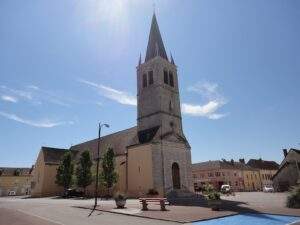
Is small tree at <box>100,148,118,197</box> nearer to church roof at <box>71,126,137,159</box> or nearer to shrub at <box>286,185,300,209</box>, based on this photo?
church roof at <box>71,126,137,159</box>

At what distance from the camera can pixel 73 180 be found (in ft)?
146

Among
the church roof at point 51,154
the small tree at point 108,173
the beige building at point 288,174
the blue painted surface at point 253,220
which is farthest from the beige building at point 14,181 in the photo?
the blue painted surface at point 253,220

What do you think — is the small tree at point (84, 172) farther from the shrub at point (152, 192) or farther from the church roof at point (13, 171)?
the church roof at point (13, 171)

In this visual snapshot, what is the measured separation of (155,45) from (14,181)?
58157 millimetres

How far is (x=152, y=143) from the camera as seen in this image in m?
38.4

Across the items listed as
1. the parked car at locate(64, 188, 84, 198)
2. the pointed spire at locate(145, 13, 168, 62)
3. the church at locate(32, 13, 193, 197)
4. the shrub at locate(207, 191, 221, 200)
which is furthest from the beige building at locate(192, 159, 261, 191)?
the shrub at locate(207, 191, 221, 200)

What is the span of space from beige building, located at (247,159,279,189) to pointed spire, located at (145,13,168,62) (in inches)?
2240

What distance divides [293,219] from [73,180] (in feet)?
121

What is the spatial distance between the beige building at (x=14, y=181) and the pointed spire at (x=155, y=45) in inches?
2017

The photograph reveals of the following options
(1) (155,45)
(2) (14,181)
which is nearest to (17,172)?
(2) (14,181)

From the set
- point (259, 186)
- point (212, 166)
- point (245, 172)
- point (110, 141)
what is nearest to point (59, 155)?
point (110, 141)

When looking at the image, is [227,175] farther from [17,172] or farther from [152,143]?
[17,172]

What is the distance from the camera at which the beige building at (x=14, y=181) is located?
76625 mm

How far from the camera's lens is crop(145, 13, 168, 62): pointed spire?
156 feet
